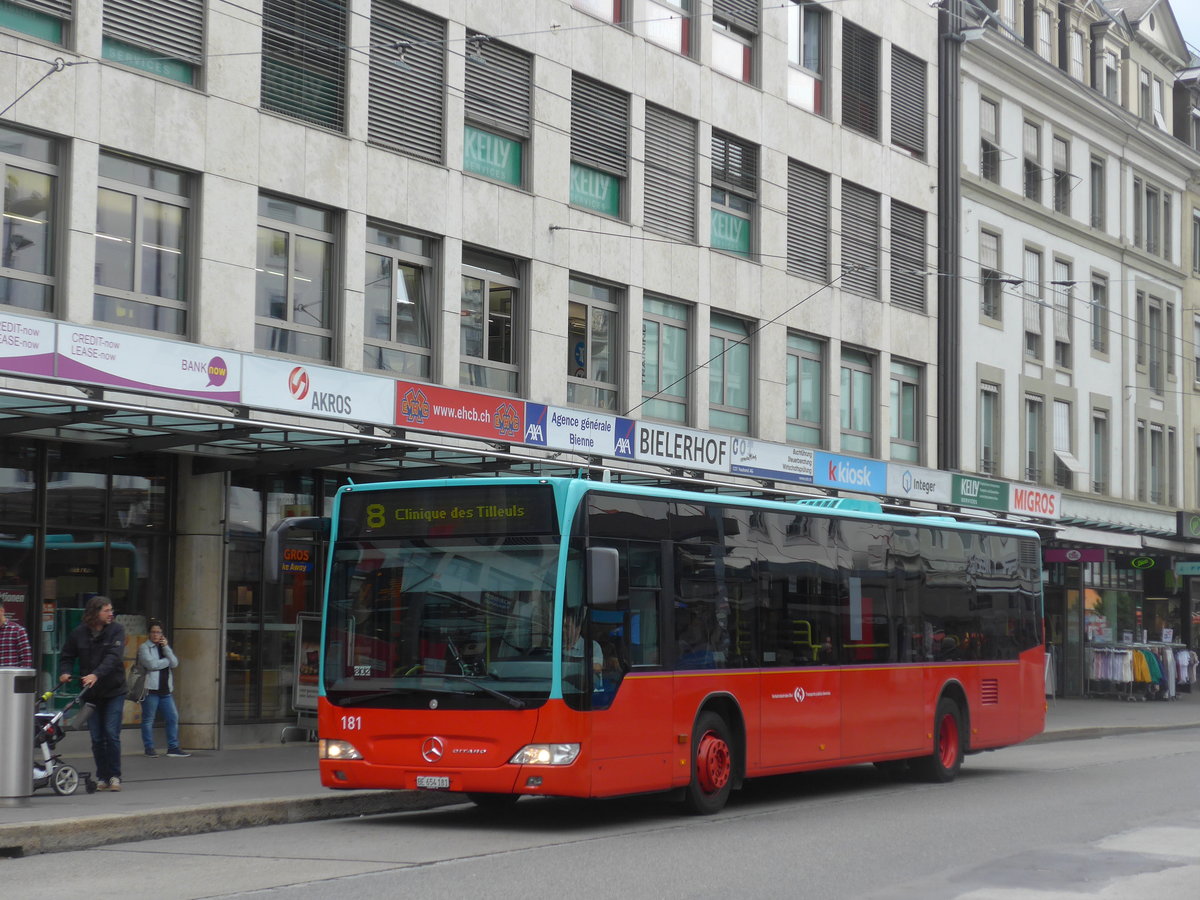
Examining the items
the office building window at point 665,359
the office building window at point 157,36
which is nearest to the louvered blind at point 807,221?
the office building window at point 665,359

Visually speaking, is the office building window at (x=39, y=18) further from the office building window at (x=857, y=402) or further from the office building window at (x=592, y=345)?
the office building window at (x=857, y=402)

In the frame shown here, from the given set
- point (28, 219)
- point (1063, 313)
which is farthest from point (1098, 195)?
point (28, 219)

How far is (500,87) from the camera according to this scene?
2411 centimetres

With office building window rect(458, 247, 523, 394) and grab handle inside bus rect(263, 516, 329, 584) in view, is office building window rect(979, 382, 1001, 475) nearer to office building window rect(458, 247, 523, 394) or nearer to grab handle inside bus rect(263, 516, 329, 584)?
office building window rect(458, 247, 523, 394)

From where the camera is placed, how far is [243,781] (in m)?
16.5

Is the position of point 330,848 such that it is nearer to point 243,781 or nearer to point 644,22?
point 243,781

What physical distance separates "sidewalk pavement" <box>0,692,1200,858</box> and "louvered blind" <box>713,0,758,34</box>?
14.1m

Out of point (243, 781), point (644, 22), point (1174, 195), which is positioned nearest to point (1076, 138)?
point (1174, 195)

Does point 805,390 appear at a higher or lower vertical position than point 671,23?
lower

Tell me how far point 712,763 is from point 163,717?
7494mm

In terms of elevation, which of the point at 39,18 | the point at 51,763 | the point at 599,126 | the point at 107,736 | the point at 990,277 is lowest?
the point at 51,763

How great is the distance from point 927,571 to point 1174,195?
104ft

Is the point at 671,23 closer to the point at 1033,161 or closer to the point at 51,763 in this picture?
the point at 1033,161

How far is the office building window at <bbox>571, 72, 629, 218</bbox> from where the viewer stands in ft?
83.8
